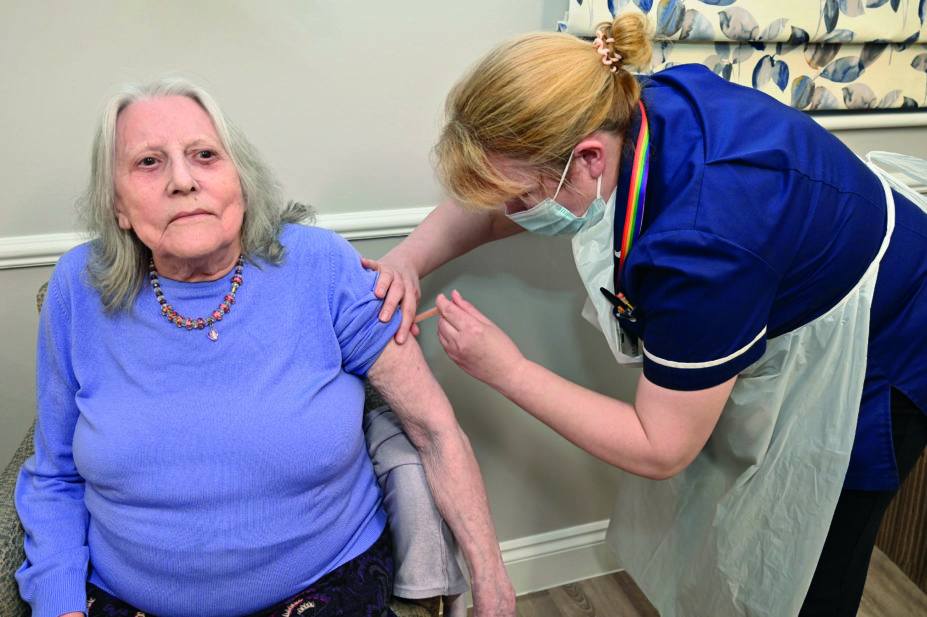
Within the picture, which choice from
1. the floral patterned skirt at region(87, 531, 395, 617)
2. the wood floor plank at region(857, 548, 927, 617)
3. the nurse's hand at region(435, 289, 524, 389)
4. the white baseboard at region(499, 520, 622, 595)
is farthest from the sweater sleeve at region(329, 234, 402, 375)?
the wood floor plank at region(857, 548, 927, 617)

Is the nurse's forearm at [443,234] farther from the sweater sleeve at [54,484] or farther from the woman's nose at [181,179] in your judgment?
the sweater sleeve at [54,484]

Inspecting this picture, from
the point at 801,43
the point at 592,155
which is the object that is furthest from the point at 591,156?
the point at 801,43

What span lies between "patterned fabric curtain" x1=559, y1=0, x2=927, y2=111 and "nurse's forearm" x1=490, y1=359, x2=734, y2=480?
0.82 meters

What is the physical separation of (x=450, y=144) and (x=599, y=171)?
0.25 meters

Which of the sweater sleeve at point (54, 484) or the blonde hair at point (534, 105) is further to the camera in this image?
the sweater sleeve at point (54, 484)

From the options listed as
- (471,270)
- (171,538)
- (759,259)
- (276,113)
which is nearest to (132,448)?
(171,538)

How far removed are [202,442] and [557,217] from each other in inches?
28.1

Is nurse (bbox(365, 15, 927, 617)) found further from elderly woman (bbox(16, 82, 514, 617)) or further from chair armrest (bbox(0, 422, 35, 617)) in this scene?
chair armrest (bbox(0, 422, 35, 617))

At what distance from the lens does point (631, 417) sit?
117cm

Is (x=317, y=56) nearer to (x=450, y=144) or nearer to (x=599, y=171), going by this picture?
(x=450, y=144)

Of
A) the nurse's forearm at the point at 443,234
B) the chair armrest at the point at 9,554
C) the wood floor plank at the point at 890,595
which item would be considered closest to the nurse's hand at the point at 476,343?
the nurse's forearm at the point at 443,234

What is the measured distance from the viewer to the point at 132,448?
117 cm

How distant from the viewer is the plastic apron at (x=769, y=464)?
1.24 meters

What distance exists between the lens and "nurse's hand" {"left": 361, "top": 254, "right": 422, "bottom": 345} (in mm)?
1308
